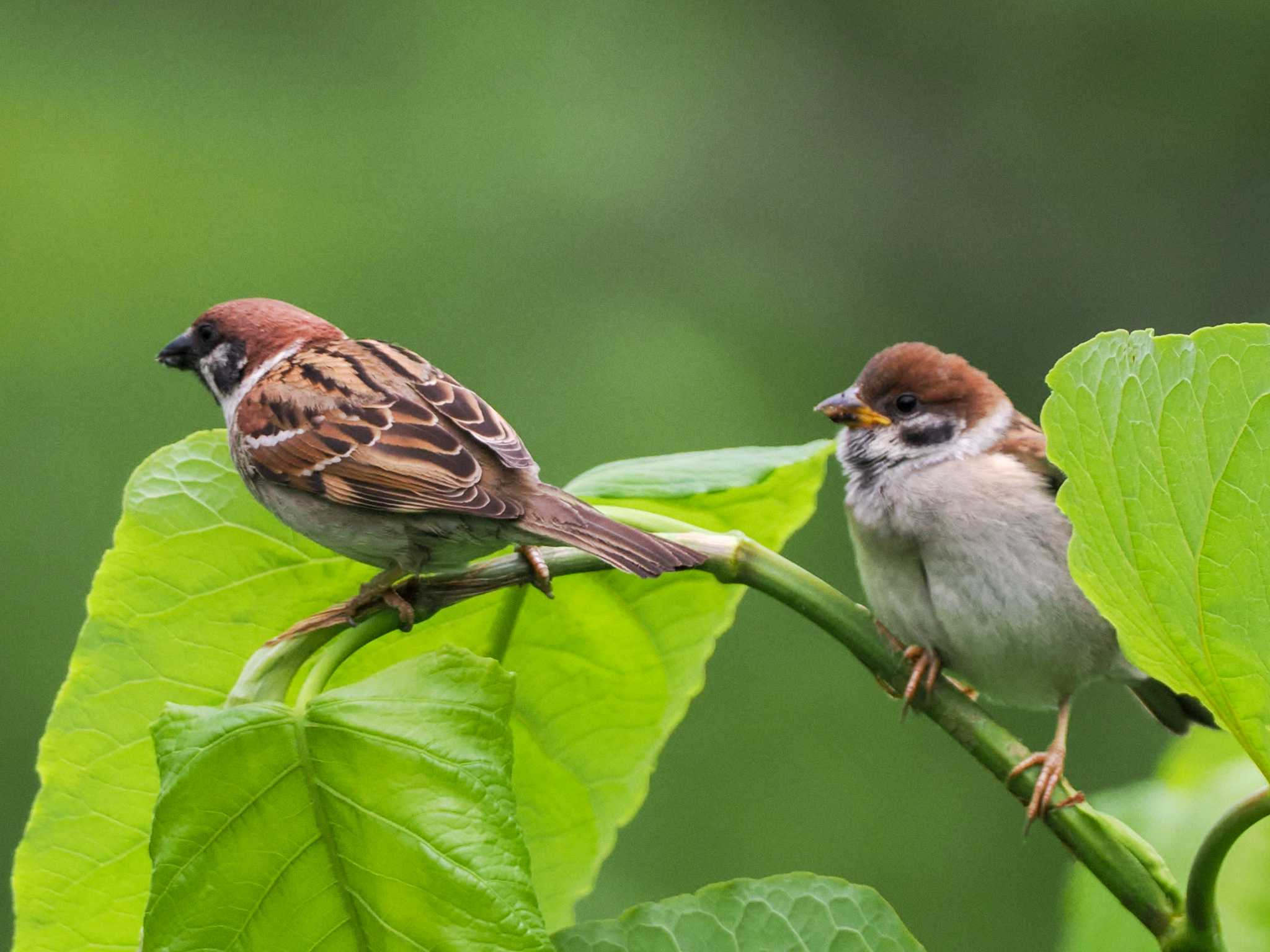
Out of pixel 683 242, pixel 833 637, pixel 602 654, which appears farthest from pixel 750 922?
pixel 683 242

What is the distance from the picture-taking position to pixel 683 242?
23.1ft

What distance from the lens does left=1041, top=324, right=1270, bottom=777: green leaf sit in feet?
2.60

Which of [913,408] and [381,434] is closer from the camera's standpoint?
[381,434]

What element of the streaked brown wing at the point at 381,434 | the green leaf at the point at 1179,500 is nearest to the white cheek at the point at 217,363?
the streaked brown wing at the point at 381,434

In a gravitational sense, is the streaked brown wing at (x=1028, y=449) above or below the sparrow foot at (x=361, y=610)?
below

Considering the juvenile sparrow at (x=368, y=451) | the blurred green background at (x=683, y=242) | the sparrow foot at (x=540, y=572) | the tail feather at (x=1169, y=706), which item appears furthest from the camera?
the blurred green background at (x=683, y=242)

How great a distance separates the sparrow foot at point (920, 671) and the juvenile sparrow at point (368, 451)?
9.5 inches

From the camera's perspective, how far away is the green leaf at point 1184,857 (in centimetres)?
108

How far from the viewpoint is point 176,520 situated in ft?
3.82

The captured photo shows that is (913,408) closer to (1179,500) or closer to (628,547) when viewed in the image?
(628,547)

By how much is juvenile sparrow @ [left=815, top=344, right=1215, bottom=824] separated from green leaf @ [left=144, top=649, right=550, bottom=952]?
0.63 metres

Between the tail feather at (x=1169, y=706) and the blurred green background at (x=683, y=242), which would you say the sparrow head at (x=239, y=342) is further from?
the blurred green background at (x=683, y=242)

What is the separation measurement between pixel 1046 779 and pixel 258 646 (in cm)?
60

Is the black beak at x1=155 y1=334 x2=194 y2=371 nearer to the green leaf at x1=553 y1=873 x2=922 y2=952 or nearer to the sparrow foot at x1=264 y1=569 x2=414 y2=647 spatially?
the sparrow foot at x1=264 y1=569 x2=414 y2=647
